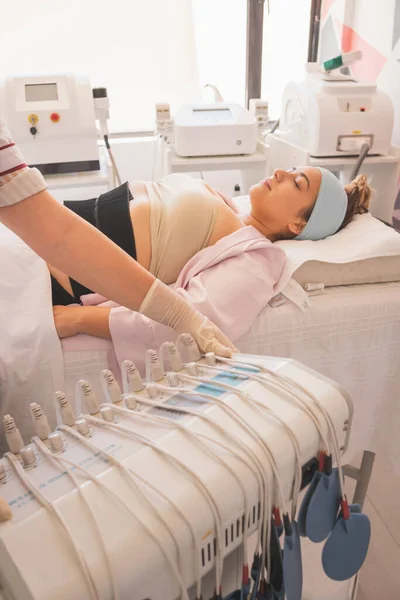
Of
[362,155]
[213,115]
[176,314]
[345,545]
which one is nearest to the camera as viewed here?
[345,545]

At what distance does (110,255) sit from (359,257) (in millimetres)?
797

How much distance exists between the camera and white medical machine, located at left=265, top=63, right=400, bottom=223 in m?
2.08

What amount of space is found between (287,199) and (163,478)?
47.2 inches

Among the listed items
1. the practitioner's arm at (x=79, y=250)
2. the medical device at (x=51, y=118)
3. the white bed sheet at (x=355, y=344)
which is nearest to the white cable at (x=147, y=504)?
the practitioner's arm at (x=79, y=250)

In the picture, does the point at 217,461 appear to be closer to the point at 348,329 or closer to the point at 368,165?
the point at 348,329

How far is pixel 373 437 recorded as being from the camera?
143 cm

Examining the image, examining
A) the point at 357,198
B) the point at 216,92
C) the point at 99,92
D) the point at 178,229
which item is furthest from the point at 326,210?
the point at 216,92

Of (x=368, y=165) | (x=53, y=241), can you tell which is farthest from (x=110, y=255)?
(x=368, y=165)

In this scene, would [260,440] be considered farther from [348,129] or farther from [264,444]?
[348,129]

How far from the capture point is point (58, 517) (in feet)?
1.60

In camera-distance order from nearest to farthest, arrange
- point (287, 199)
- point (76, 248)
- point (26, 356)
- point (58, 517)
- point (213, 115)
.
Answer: point (58, 517), point (76, 248), point (26, 356), point (287, 199), point (213, 115)

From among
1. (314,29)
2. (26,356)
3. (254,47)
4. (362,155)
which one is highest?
(314,29)

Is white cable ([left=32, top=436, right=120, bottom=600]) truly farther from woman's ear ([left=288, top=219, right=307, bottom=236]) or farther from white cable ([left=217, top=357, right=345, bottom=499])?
woman's ear ([left=288, top=219, right=307, bottom=236])

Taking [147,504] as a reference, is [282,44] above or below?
above
